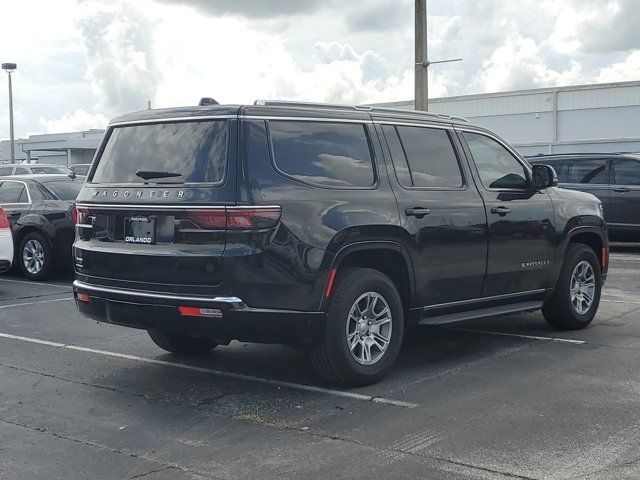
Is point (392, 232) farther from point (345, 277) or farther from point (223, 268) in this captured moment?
point (223, 268)

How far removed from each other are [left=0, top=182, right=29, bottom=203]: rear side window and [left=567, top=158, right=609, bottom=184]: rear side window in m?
9.60

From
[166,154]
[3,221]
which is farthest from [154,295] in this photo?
[3,221]

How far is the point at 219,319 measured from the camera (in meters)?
5.61

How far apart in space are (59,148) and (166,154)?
48098mm

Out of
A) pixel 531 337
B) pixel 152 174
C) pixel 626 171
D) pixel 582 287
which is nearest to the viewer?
pixel 152 174

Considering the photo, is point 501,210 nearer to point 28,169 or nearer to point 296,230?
point 296,230

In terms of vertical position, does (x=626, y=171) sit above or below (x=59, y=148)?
below

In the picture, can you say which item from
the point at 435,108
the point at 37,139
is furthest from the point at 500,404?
the point at 37,139

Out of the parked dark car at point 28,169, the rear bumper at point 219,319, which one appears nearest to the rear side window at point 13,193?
the rear bumper at point 219,319

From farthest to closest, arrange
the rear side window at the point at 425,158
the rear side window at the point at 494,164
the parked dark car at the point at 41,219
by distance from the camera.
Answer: the parked dark car at the point at 41,219, the rear side window at the point at 494,164, the rear side window at the point at 425,158

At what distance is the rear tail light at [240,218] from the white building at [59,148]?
146 ft

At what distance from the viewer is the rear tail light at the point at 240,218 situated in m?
5.55

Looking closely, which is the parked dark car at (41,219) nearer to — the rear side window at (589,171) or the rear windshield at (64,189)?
the rear windshield at (64,189)

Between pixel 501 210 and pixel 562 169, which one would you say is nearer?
pixel 501 210
